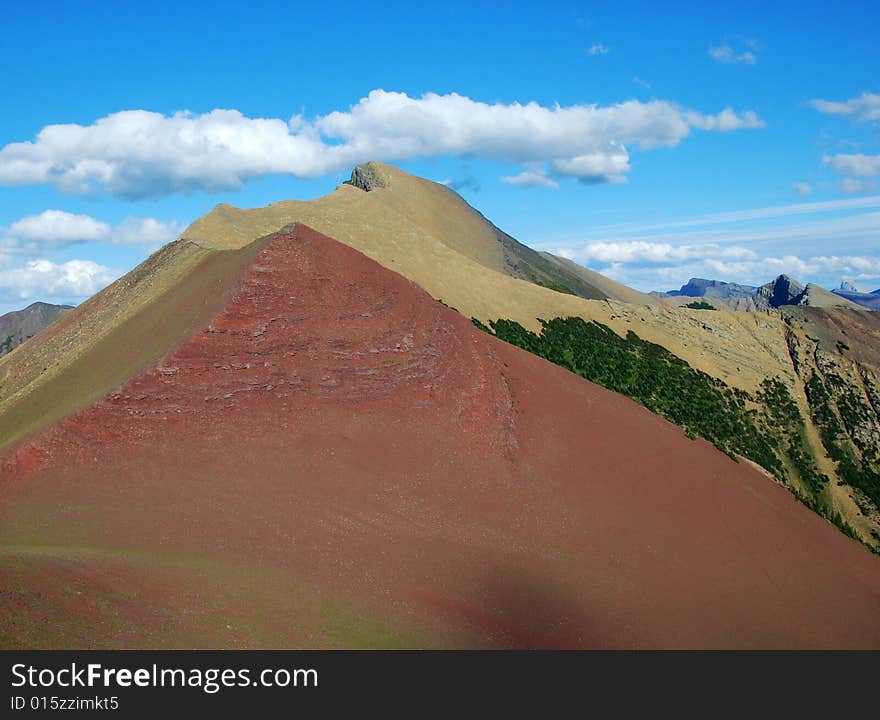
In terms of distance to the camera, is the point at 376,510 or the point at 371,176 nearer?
the point at 376,510

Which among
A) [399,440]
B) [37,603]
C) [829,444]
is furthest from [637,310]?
[37,603]

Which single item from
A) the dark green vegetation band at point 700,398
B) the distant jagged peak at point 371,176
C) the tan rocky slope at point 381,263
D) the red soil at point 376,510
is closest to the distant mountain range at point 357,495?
the red soil at point 376,510

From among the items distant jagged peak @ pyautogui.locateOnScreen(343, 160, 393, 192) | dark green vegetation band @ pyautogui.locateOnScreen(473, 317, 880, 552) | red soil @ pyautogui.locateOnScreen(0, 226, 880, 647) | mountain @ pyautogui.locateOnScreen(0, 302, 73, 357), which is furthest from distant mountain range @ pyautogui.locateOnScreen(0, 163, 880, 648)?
mountain @ pyautogui.locateOnScreen(0, 302, 73, 357)

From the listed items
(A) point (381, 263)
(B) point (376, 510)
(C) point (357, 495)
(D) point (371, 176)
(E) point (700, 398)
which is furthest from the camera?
(D) point (371, 176)

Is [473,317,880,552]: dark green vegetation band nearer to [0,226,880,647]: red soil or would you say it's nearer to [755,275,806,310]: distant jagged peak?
[0,226,880,647]: red soil

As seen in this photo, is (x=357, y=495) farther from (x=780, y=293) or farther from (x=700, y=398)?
(x=780, y=293)

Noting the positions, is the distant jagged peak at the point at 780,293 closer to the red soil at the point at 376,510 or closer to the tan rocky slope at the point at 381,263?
the tan rocky slope at the point at 381,263

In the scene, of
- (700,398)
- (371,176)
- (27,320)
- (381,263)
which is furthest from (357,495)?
(27,320)
